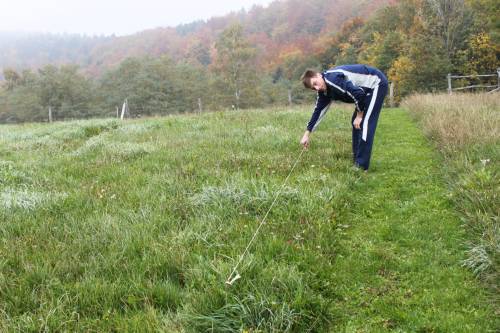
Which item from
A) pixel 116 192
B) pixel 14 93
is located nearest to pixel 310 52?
pixel 14 93

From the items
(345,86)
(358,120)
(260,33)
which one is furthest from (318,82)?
(260,33)

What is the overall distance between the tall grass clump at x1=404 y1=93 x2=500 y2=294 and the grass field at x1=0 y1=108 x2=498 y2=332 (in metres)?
0.14

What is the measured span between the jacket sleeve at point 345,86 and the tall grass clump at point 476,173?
1713 millimetres

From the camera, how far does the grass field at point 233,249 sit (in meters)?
2.66

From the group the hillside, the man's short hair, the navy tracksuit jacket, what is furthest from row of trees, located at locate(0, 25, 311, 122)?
the man's short hair

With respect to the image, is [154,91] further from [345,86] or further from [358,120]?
[345,86]

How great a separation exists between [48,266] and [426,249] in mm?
3400

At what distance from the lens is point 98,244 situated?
360 centimetres

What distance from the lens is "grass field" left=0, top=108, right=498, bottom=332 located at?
2664 mm

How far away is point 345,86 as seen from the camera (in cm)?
582

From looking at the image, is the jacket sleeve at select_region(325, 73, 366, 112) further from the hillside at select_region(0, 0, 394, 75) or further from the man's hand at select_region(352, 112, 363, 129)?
the hillside at select_region(0, 0, 394, 75)

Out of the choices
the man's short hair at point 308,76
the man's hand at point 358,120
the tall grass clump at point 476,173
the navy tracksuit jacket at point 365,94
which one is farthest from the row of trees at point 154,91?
the man's short hair at point 308,76

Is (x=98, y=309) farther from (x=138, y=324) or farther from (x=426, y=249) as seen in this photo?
(x=426, y=249)

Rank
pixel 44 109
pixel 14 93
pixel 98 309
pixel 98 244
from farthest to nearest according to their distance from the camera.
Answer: pixel 14 93 < pixel 44 109 < pixel 98 244 < pixel 98 309
